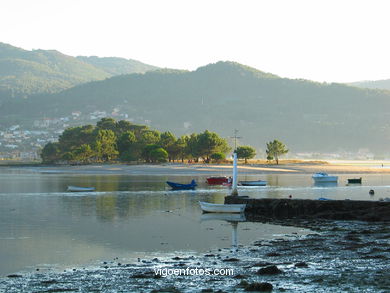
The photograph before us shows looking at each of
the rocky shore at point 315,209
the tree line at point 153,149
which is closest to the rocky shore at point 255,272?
the rocky shore at point 315,209

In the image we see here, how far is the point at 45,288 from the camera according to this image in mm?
21562

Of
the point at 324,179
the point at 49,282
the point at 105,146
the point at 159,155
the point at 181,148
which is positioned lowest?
the point at 49,282

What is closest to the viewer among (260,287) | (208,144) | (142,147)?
(260,287)

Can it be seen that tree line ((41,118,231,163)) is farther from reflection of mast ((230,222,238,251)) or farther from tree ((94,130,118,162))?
reflection of mast ((230,222,238,251))

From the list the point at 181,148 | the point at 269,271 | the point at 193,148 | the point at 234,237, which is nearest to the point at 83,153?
the point at 181,148

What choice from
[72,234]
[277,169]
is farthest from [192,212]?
[277,169]

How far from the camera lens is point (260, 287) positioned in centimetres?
2061

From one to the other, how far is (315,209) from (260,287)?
25.9 m

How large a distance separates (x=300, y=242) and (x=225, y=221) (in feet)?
39.3

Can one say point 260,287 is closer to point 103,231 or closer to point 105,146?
point 103,231

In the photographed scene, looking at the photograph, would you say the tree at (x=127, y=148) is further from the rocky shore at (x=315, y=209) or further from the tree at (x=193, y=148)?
the rocky shore at (x=315, y=209)

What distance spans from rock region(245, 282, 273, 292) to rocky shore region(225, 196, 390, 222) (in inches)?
908

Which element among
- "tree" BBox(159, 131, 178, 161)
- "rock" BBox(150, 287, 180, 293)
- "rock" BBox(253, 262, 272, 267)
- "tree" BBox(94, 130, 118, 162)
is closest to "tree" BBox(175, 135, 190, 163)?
"tree" BBox(159, 131, 178, 161)

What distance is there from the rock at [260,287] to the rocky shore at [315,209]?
75.7 ft
